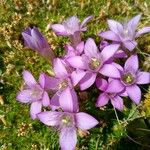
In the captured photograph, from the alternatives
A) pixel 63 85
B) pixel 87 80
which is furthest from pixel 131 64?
pixel 63 85

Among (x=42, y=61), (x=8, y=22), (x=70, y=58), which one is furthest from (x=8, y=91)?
(x=70, y=58)

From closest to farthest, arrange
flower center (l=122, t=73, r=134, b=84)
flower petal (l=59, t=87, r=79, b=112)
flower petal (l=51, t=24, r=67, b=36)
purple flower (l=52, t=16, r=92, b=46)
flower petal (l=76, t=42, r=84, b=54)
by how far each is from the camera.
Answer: flower petal (l=59, t=87, r=79, b=112), flower center (l=122, t=73, r=134, b=84), flower petal (l=76, t=42, r=84, b=54), purple flower (l=52, t=16, r=92, b=46), flower petal (l=51, t=24, r=67, b=36)

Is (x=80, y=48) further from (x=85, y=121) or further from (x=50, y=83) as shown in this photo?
(x=85, y=121)

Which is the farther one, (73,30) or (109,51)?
(73,30)

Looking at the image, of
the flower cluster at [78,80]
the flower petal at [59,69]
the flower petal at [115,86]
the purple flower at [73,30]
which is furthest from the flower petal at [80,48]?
the flower petal at [115,86]

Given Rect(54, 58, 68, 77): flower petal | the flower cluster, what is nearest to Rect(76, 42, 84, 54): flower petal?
the flower cluster

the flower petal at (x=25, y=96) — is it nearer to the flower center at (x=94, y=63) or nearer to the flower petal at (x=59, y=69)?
the flower petal at (x=59, y=69)

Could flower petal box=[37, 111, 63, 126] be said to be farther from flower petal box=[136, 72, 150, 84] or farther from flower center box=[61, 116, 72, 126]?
flower petal box=[136, 72, 150, 84]

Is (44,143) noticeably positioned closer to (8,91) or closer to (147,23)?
(8,91)
